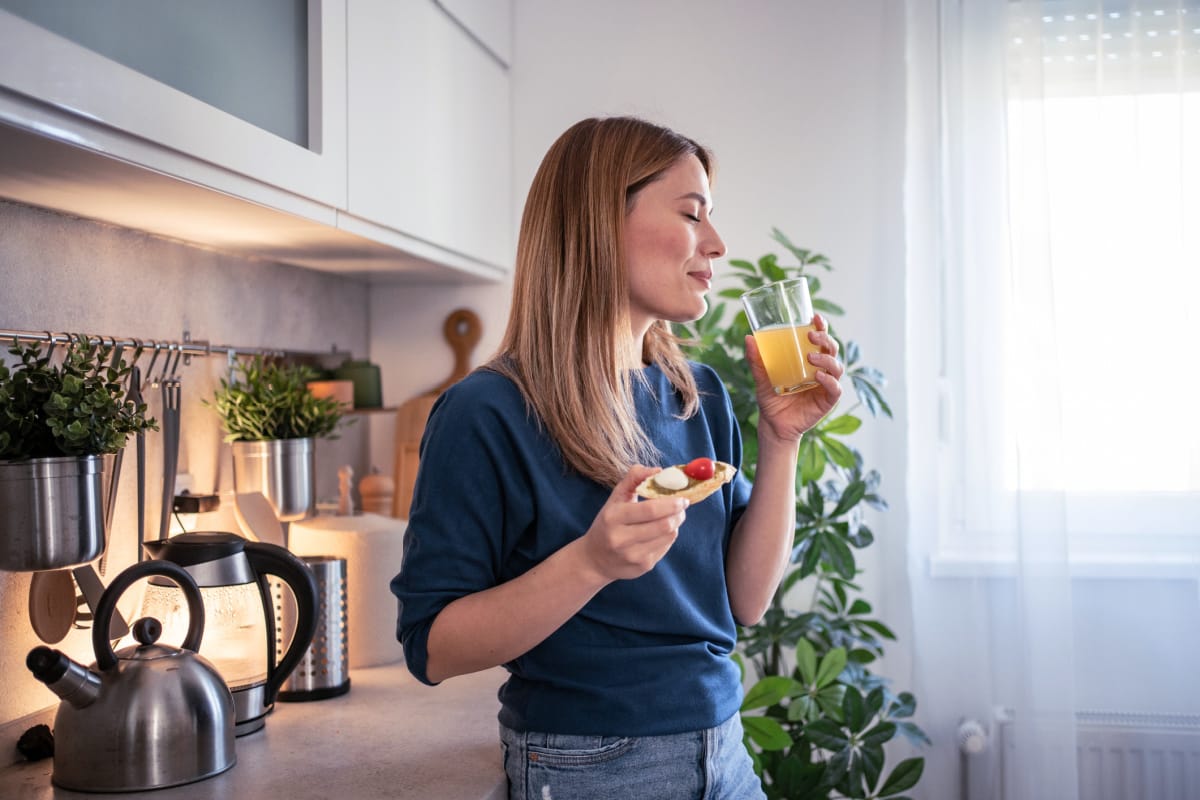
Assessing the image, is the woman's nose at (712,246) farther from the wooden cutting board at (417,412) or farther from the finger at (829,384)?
the wooden cutting board at (417,412)

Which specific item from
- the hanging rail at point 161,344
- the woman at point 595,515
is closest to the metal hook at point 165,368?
the hanging rail at point 161,344

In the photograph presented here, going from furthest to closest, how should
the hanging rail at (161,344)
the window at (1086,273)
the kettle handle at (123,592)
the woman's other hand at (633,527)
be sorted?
the window at (1086,273) < the hanging rail at (161,344) < the kettle handle at (123,592) < the woman's other hand at (633,527)

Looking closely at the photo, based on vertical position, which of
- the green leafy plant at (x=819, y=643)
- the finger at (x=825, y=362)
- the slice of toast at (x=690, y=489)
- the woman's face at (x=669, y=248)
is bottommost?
the green leafy plant at (x=819, y=643)

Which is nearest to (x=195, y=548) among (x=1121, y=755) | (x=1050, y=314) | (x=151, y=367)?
(x=151, y=367)

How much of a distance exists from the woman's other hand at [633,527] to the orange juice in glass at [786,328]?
0.35m

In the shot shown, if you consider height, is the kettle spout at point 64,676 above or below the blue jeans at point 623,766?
above

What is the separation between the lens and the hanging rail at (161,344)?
1.24 meters

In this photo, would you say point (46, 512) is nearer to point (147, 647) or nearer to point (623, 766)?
point (147, 647)

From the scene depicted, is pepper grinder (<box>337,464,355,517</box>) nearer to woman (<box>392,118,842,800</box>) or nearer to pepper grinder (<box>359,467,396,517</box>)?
pepper grinder (<box>359,467,396,517</box>)

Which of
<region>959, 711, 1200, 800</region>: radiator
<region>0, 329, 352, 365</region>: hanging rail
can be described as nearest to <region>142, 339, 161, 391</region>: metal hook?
<region>0, 329, 352, 365</region>: hanging rail

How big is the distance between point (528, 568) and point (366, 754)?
1.23 ft

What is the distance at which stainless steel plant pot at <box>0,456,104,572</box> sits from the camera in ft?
3.43

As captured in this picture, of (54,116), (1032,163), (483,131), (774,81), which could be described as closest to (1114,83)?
(1032,163)

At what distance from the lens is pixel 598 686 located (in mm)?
1040
